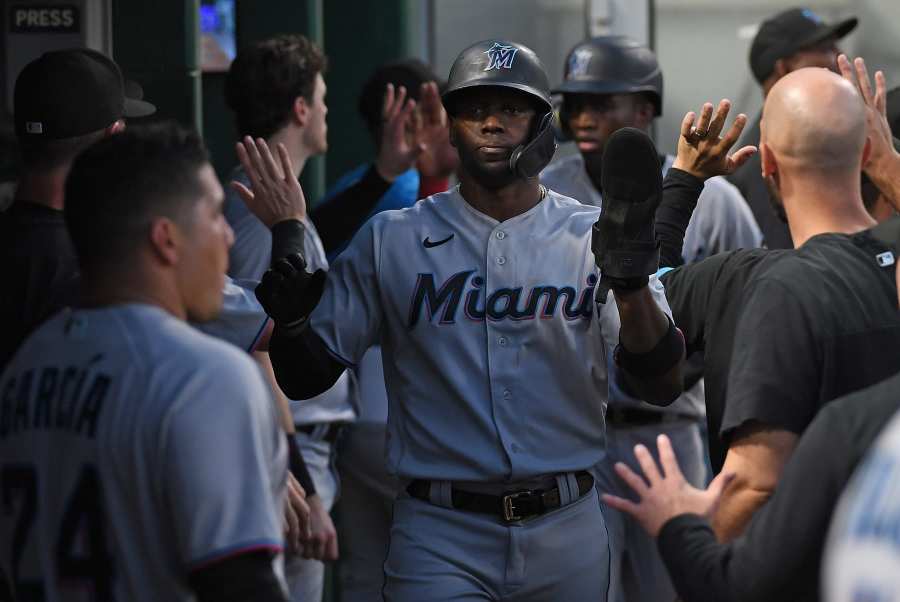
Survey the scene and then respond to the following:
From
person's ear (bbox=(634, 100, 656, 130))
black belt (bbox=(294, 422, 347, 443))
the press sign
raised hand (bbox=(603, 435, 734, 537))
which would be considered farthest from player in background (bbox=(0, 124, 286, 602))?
person's ear (bbox=(634, 100, 656, 130))

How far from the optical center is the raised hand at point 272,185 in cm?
421

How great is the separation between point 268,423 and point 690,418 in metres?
3.42

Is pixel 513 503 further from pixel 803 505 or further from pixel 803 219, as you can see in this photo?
pixel 803 505

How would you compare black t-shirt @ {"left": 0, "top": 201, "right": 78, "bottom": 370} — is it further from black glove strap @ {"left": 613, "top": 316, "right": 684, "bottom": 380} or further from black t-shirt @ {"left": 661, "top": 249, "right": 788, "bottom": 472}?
black t-shirt @ {"left": 661, "top": 249, "right": 788, "bottom": 472}

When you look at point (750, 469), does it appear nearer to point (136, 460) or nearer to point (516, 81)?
point (516, 81)

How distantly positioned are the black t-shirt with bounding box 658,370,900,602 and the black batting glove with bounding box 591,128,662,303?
96 centimetres

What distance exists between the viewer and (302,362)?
13.0 feet

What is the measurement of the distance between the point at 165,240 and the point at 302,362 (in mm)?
1279

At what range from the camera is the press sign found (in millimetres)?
5145

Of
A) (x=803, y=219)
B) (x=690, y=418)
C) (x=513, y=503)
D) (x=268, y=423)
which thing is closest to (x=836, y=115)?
(x=803, y=219)

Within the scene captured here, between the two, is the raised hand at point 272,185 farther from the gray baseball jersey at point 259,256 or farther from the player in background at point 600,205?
the player in background at point 600,205

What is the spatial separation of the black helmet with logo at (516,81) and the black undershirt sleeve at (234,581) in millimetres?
1694

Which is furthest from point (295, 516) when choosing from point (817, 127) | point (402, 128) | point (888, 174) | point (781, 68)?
point (781, 68)

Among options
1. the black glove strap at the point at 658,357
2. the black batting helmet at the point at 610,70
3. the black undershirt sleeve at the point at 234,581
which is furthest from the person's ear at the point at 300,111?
the black undershirt sleeve at the point at 234,581
